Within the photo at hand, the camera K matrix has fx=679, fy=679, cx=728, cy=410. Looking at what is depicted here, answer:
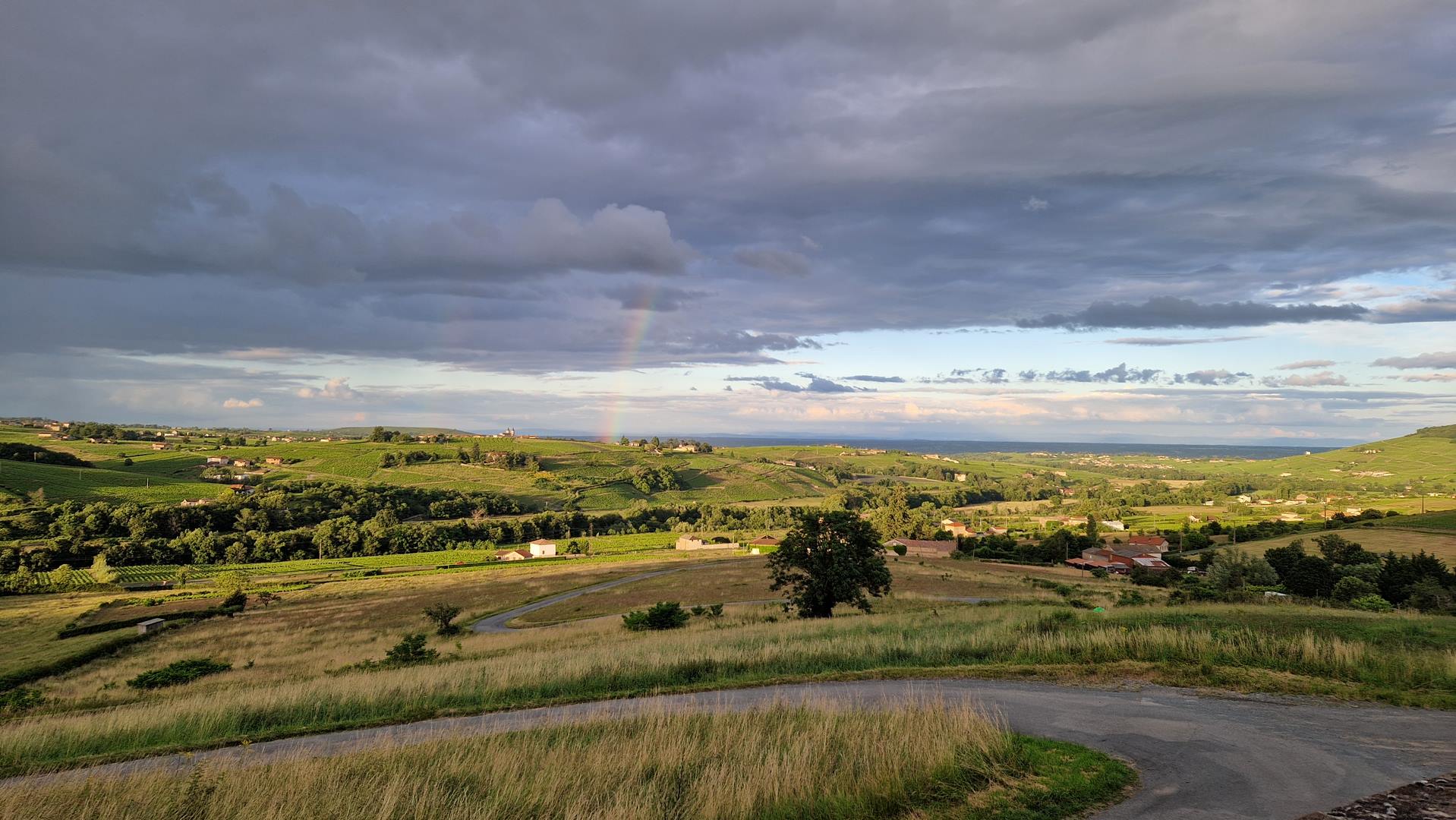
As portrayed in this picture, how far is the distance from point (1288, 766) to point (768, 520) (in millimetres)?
140408

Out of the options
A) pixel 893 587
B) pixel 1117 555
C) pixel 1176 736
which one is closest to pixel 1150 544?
pixel 1117 555

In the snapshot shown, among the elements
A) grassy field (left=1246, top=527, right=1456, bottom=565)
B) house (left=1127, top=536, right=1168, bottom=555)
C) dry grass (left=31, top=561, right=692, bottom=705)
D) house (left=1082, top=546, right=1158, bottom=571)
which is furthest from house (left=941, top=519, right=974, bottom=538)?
dry grass (left=31, top=561, right=692, bottom=705)

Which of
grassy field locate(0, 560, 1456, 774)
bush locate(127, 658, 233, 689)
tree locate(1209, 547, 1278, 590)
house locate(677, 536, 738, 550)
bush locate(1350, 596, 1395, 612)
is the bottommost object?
house locate(677, 536, 738, 550)

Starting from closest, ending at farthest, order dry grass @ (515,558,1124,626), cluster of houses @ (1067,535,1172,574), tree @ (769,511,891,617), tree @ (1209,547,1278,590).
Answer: tree @ (769,511,891,617)
dry grass @ (515,558,1124,626)
tree @ (1209,547,1278,590)
cluster of houses @ (1067,535,1172,574)

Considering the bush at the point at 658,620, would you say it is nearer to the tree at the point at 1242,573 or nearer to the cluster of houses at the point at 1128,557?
the tree at the point at 1242,573

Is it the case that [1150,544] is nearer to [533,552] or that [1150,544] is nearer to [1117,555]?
[1117,555]

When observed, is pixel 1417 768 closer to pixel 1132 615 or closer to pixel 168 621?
pixel 1132 615

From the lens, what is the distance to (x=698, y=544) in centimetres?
11806

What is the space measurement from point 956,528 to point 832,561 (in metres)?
94.6

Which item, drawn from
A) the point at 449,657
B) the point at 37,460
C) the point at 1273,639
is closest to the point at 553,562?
the point at 449,657

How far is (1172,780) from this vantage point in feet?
26.8

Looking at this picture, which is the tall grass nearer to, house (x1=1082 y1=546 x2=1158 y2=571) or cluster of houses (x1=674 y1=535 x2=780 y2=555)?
house (x1=1082 y1=546 x2=1158 y2=571)

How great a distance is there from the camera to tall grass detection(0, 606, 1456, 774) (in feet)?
42.2

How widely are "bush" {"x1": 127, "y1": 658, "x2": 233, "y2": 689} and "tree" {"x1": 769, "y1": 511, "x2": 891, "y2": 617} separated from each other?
26.0m
